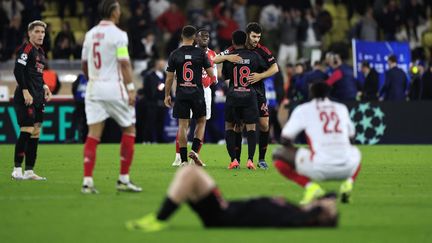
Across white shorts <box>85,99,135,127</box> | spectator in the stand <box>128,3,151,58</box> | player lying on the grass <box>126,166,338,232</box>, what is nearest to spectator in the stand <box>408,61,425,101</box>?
spectator in the stand <box>128,3,151,58</box>

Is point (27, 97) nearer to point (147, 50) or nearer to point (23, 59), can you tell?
point (23, 59)

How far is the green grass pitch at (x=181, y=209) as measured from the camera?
1070 cm

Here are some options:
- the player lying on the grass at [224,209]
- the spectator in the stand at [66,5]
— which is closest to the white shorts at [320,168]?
the player lying on the grass at [224,209]

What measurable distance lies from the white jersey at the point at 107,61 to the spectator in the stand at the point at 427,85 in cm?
1934

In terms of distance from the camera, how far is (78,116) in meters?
31.3

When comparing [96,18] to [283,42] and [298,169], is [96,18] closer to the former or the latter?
[283,42]

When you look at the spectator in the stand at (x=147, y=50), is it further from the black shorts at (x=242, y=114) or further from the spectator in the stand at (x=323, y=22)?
the black shorts at (x=242, y=114)

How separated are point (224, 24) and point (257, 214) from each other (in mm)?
24885

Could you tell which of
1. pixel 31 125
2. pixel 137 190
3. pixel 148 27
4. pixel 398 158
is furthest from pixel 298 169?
pixel 148 27

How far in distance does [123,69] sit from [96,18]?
2116 cm

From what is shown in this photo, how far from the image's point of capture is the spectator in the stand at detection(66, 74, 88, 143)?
3116 centimetres

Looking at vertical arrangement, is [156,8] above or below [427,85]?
above

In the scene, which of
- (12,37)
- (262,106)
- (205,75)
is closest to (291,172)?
(262,106)

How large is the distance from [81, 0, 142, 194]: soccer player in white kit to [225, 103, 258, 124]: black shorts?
5411 mm
